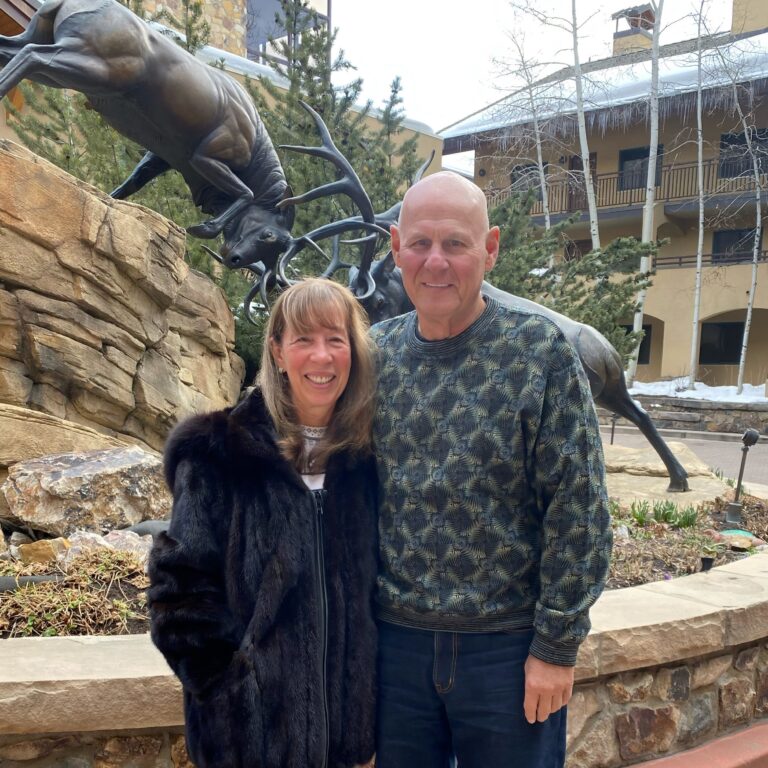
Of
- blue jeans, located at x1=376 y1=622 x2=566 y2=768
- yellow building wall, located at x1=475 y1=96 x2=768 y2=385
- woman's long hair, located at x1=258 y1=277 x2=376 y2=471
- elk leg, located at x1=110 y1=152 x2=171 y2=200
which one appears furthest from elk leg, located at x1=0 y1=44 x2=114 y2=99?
yellow building wall, located at x1=475 y1=96 x2=768 y2=385

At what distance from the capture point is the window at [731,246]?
21.9 m

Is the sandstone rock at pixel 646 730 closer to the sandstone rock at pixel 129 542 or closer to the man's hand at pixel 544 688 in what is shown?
the man's hand at pixel 544 688

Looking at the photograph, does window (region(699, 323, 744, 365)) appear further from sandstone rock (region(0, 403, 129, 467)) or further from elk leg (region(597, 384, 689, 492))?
sandstone rock (region(0, 403, 129, 467))

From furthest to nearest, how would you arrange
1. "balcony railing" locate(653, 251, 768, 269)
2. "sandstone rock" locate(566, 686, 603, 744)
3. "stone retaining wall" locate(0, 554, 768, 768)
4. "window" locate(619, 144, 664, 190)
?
"window" locate(619, 144, 664, 190), "balcony railing" locate(653, 251, 768, 269), "sandstone rock" locate(566, 686, 603, 744), "stone retaining wall" locate(0, 554, 768, 768)

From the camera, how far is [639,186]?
2339cm

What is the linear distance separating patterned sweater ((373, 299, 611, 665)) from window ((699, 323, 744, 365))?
2363 centimetres

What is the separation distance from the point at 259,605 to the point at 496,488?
0.59 meters

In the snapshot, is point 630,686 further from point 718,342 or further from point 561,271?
point 718,342

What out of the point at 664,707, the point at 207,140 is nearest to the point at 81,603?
the point at 664,707

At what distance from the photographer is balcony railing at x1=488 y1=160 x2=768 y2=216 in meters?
21.8

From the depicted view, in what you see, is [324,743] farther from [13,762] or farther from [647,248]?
[647,248]

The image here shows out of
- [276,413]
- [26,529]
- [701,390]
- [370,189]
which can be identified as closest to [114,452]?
[26,529]

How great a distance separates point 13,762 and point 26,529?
211 cm

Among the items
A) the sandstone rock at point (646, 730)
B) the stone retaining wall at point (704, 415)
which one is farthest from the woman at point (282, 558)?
the stone retaining wall at point (704, 415)
